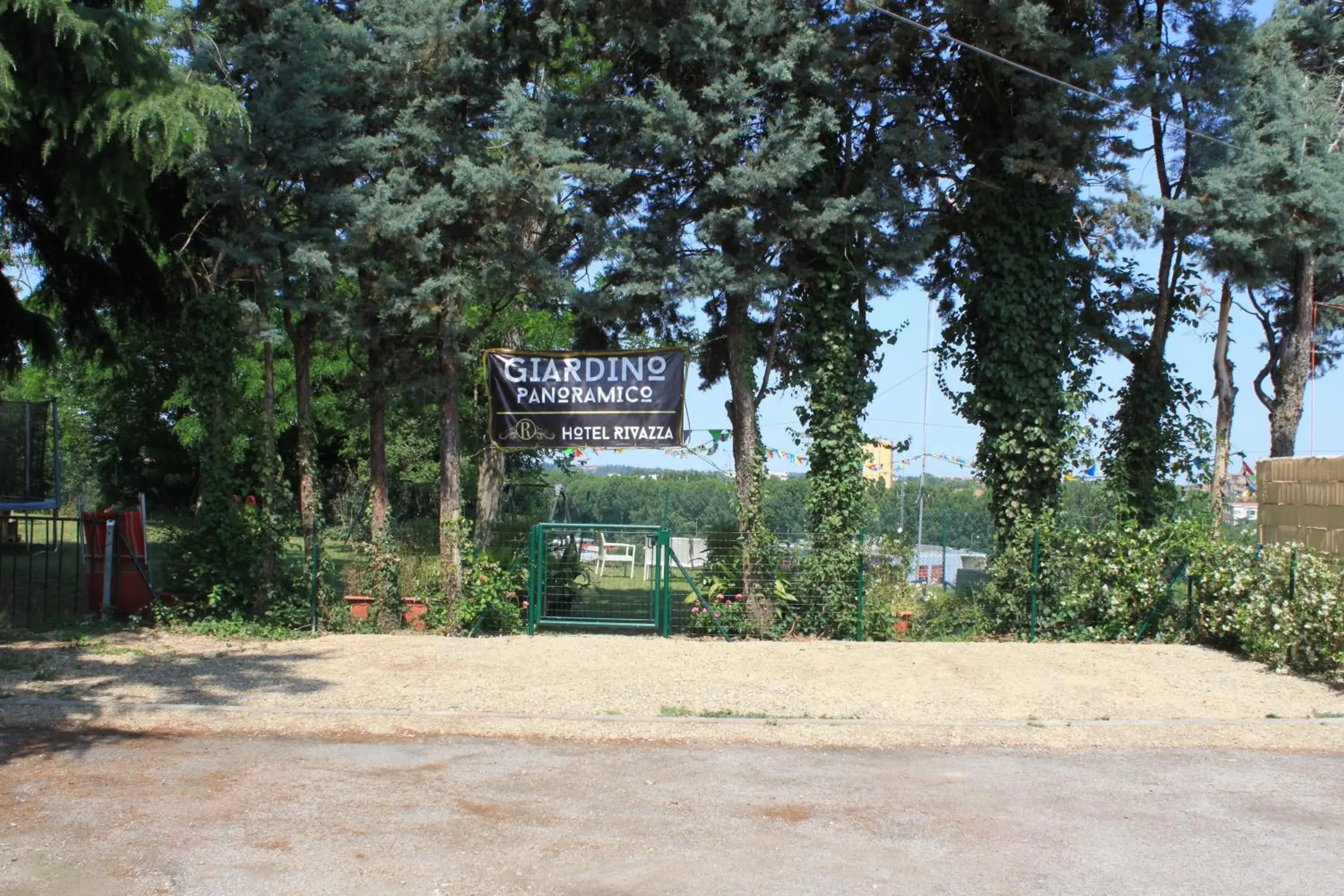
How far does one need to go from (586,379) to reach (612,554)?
259 cm

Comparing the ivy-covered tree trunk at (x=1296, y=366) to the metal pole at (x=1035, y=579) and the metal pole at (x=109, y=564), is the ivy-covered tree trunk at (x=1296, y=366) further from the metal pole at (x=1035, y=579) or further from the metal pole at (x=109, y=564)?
the metal pole at (x=109, y=564)

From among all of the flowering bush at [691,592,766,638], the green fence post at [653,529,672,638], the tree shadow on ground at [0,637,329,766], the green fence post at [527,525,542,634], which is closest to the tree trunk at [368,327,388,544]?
the green fence post at [527,525,542,634]

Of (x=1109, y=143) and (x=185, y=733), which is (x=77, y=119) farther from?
(x=1109, y=143)

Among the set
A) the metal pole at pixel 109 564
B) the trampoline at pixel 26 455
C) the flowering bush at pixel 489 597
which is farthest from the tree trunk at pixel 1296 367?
the trampoline at pixel 26 455

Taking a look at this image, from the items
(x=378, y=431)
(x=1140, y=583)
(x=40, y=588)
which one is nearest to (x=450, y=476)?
(x=378, y=431)

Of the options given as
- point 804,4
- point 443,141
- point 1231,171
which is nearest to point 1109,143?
point 1231,171

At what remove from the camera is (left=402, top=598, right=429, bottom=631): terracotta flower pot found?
14.4m

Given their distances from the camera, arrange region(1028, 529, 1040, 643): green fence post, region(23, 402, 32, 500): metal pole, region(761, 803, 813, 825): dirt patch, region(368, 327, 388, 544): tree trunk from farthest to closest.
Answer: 1. region(23, 402, 32, 500): metal pole
2. region(368, 327, 388, 544): tree trunk
3. region(1028, 529, 1040, 643): green fence post
4. region(761, 803, 813, 825): dirt patch

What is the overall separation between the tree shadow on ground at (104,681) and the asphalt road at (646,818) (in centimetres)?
23

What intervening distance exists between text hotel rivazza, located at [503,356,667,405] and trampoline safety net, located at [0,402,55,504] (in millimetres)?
7394

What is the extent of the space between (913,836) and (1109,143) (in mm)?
10857

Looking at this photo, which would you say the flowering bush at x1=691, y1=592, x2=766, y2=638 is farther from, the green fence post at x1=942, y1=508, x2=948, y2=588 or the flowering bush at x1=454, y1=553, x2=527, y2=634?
the green fence post at x1=942, y1=508, x2=948, y2=588

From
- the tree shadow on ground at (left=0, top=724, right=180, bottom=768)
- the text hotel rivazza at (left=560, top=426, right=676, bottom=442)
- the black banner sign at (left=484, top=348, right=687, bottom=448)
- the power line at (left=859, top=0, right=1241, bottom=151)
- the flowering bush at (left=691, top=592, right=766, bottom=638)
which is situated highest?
the power line at (left=859, top=0, right=1241, bottom=151)

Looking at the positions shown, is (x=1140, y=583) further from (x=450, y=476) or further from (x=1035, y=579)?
(x=450, y=476)
